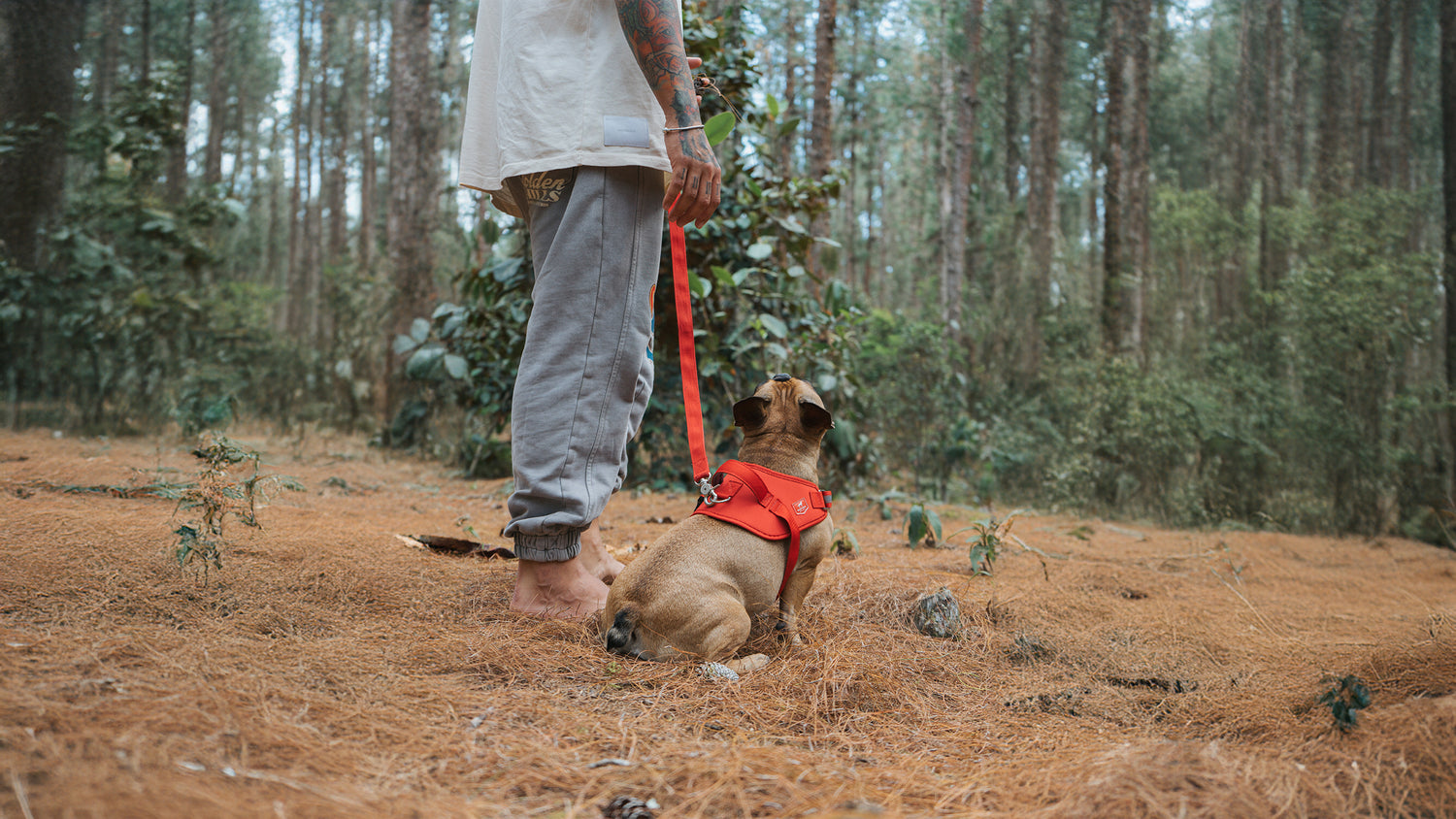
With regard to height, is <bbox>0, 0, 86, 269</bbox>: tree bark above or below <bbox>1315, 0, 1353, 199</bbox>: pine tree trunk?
below

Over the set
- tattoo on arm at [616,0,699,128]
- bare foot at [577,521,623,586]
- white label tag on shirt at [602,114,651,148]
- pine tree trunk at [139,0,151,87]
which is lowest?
bare foot at [577,521,623,586]

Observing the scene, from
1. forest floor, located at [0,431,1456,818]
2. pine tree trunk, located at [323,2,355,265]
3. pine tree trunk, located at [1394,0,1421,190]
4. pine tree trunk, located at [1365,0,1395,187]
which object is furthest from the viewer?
pine tree trunk, located at [323,2,355,265]

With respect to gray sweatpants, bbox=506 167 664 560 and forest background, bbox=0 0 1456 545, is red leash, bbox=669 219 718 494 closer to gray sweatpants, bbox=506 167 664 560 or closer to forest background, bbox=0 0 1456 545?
gray sweatpants, bbox=506 167 664 560

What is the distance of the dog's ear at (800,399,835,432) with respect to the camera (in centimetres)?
273

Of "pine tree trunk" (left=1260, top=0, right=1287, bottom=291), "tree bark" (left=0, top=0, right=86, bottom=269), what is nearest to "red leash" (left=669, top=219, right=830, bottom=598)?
"tree bark" (left=0, top=0, right=86, bottom=269)

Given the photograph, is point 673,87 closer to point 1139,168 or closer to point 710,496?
point 710,496

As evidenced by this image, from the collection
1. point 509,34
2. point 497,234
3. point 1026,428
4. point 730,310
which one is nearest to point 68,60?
point 497,234

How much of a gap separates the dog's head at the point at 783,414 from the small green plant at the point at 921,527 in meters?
1.71

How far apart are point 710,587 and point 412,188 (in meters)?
10.3

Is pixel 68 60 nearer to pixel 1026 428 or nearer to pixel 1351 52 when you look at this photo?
pixel 1026 428

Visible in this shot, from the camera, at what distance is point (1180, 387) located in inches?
308

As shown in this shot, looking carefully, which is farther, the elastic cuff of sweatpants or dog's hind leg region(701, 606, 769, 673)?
the elastic cuff of sweatpants

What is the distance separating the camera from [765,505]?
2.51 meters

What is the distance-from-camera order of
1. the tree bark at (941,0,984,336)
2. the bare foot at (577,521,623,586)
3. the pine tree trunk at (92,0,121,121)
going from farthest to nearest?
the tree bark at (941,0,984,336) → the pine tree trunk at (92,0,121,121) → the bare foot at (577,521,623,586)
